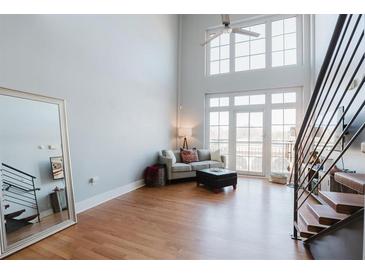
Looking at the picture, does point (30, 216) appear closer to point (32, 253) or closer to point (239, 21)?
point (32, 253)

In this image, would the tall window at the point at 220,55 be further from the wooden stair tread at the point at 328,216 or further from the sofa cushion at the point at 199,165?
the wooden stair tread at the point at 328,216

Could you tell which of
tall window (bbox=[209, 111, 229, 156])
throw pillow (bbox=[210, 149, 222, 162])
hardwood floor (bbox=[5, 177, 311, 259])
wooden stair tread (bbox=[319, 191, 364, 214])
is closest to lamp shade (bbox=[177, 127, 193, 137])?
tall window (bbox=[209, 111, 229, 156])

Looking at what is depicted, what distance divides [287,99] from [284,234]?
12.7 feet

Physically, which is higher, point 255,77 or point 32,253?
point 255,77

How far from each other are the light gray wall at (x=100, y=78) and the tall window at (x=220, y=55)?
1500 mm

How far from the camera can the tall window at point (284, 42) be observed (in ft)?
17.1

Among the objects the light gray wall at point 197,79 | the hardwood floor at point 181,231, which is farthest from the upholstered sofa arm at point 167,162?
the light gray wall at point 197,79

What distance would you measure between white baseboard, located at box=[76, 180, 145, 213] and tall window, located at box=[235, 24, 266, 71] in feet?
13.7

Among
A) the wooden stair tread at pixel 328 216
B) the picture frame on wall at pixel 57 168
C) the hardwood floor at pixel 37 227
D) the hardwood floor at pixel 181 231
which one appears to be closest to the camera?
the wooden stair tread at pixel 328 216

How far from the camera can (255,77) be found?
5.51 meters

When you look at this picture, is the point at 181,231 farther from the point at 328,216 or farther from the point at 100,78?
the point at 100,78

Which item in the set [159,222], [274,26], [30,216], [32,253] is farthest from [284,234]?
[274,26]

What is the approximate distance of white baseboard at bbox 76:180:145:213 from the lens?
321 centimetres

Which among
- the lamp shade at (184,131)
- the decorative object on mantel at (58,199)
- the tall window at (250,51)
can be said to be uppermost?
the tall window at (250,51)
